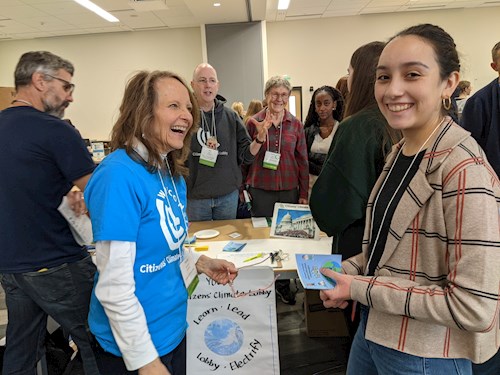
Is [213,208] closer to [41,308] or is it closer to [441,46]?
[41,308]

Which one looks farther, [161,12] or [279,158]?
[161,12]

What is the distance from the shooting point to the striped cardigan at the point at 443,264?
675 millimetres

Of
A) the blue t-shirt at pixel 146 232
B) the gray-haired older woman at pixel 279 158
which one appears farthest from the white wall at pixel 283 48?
the blue t-shirt at pixel 146 232

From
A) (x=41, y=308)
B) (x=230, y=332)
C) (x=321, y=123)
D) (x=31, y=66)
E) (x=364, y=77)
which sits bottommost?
(x=230, y=332)

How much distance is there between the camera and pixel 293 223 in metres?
2.16

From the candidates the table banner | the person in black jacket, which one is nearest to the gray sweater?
the person in black jacket

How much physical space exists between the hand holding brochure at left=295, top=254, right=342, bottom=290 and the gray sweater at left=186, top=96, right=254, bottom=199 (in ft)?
4.95

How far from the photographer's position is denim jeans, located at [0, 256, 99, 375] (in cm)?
147

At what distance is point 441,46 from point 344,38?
8.03m

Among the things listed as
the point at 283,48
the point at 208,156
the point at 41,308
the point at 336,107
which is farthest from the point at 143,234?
the point at 283,48

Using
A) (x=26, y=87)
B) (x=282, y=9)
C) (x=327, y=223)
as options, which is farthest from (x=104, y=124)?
(x=327, y=223)

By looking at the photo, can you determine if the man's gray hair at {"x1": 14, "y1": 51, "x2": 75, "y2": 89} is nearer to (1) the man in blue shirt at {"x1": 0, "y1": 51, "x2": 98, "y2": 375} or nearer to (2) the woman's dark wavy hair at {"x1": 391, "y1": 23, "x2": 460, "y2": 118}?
(1) the man in blue shirt at {"x1": 0, "y1": 51, "x2": 98, "y2": 375}

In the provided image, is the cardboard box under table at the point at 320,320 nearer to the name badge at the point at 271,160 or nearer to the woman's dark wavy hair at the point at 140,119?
the name badge at the point at 271,160

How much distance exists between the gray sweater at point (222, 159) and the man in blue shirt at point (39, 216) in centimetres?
103
